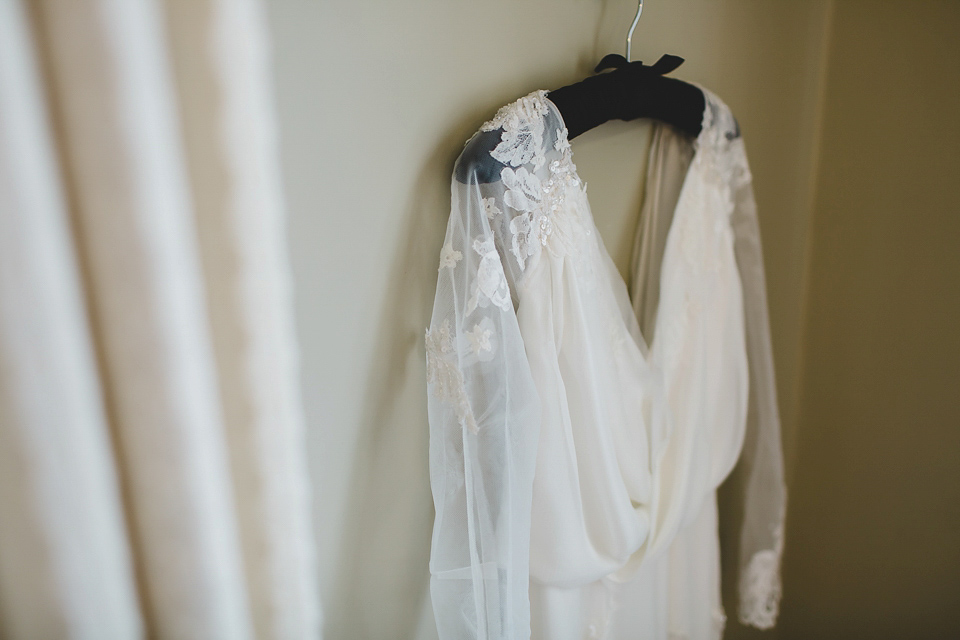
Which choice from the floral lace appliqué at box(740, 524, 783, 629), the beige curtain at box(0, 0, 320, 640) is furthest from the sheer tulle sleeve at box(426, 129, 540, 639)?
the floral lace appliqué at box(740, 524, 783, 629)

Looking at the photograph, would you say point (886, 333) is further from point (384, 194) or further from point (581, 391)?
point (384, 194)

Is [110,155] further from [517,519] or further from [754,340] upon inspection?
[754,340]

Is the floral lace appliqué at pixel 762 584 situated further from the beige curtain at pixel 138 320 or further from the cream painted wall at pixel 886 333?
the beige curtain at pixel 138 320

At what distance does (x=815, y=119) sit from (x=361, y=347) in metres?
1.01

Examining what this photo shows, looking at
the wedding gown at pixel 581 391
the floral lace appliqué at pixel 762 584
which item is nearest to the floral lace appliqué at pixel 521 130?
the wedding gown at pixel 581 391

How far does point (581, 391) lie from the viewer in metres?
0.68

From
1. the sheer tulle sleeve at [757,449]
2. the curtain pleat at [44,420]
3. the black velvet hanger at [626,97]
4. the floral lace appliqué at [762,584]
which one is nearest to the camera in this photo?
the curtain pleat at [44,420]

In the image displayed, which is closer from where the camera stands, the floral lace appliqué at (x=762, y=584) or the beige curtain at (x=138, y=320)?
the beige curtain at (x=138, y=320)

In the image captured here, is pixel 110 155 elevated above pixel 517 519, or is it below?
above

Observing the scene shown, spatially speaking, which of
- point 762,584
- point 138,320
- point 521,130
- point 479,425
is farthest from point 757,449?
point 138,320

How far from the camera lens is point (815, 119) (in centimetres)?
105

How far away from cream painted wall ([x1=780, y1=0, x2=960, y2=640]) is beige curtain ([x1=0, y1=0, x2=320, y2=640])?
117 centimetres

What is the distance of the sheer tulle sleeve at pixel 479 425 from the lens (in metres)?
0.58

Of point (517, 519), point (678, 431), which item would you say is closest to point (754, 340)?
point (678, 431)
